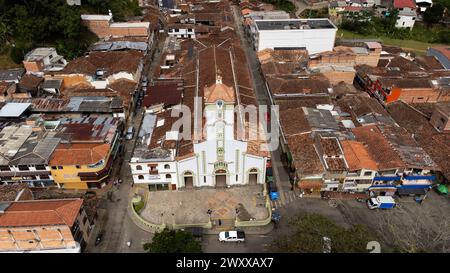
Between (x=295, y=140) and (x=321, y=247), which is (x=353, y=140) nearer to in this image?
(x=295, y=140)

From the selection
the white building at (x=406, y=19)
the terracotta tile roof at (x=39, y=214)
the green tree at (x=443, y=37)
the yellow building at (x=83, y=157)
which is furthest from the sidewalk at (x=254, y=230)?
the green tree at (x=443, y=37)

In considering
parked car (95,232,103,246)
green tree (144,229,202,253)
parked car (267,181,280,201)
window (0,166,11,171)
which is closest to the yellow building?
window (0,166,11,171)

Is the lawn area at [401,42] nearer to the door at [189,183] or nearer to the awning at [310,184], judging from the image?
the awning at [310,184]

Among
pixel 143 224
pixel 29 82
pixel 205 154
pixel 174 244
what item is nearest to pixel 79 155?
pixel 143 224

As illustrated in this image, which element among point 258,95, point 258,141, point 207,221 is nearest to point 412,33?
point 258,95

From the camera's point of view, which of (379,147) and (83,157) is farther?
(379,147)

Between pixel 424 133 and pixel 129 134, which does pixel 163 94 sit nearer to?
pixel 129 134
